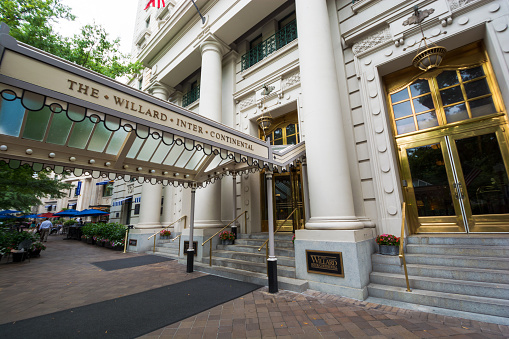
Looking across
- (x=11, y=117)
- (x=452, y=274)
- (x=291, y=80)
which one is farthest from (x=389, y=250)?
(x=11, y=117)

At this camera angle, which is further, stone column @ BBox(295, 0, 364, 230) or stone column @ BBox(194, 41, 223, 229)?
→ stone column @ BBox(194, 41, 223, 229)

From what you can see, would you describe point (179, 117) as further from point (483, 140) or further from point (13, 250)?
point (13, 250)

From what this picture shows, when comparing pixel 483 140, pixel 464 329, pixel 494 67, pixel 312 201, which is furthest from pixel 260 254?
pixel 494 67

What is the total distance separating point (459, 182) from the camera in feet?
18.1

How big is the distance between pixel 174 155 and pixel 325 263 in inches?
177

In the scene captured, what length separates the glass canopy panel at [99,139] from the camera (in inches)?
174

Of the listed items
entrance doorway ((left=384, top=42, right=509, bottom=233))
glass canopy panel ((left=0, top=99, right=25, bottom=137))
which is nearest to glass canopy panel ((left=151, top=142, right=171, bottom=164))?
glass canopy panel ((left=0, top=99, right=25, bottom=137))

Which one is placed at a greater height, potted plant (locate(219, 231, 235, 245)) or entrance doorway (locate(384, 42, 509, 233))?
entrance doorway (locate(384, 42, 509, 233))

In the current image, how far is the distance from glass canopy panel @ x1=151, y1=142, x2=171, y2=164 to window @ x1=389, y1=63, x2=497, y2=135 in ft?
21.1

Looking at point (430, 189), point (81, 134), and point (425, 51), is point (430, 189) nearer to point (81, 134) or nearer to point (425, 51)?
point (425, 51)

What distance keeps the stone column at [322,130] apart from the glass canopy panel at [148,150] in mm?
3835

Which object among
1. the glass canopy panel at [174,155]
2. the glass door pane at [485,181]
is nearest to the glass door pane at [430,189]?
the glass door pane at [485,181]

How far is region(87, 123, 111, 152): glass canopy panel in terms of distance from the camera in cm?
443

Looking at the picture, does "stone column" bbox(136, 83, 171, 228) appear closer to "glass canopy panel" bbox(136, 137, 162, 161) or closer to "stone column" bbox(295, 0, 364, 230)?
"glass canopy panel" bbox(136, 137, 162, 161)
